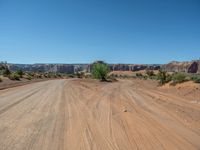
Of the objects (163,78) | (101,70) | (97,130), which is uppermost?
(101,70)

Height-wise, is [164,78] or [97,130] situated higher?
[97,130]

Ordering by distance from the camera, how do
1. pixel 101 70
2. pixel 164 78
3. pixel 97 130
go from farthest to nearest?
pixel 101 70 → pixel 164 78 → pixel 97 130

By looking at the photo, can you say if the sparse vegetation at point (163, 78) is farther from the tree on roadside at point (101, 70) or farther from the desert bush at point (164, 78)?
the tree on roadside at point (101, 70)

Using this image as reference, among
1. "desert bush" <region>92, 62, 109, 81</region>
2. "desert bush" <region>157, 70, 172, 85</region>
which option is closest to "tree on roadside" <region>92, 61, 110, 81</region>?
"desert bush" <region>92, 62, 109, 81</region>

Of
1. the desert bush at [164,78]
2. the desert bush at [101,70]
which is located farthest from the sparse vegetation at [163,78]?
the desert bush at [101,70]

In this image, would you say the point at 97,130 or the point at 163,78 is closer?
the point at 97,130

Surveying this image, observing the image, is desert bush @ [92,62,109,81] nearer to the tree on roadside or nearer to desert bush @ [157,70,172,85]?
the tree on roadside

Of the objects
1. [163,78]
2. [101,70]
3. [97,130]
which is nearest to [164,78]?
[163,78]

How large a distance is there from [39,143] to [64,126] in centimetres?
215

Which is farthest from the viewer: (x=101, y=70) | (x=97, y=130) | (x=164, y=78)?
(x=101, y=70)

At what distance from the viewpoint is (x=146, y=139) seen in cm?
743

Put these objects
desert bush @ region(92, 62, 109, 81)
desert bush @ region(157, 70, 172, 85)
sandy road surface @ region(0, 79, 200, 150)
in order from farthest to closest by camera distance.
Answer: desert bush @ region(92, 62, 109, 81) < desert bush @ region(157, 70, 172, 85) < sandy road surface @ region(0, 79, 200, 150)

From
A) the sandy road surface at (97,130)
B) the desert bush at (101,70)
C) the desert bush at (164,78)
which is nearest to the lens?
the sandy road surface at (97,130)

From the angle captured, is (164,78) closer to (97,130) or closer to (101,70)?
(101,70)
